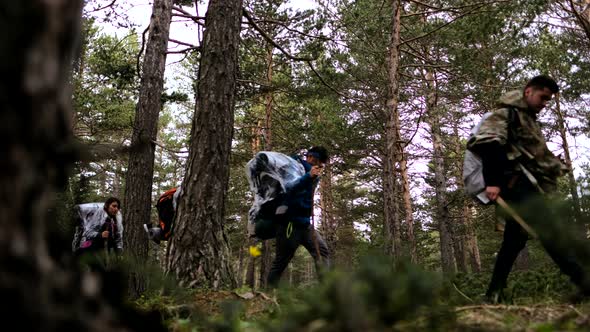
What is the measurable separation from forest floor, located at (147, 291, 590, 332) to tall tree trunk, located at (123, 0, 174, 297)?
4.82 m

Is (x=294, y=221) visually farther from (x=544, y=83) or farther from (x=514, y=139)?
(x=544, y=83)

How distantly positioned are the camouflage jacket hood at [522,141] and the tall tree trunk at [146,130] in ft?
19.1

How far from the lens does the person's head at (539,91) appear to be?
3623mm

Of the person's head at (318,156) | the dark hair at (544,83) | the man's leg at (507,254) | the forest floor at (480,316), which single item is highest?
the dark hair at (544,83)

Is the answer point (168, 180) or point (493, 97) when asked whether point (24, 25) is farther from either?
point (168, 180)

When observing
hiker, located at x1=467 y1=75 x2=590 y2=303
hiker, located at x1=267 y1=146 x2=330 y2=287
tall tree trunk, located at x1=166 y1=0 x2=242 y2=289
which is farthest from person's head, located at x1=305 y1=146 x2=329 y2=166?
hiker, located at x1=467 y1=75 x2=590 y2=303

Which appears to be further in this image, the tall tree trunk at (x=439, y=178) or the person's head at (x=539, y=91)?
the tall tree trunk at (x=439, y=178)

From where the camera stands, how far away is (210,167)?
4.39 m

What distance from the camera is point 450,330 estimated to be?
138 centimetres

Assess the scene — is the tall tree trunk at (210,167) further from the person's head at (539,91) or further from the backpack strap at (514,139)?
the person's head at (539,91)

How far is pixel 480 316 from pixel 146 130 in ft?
25.3

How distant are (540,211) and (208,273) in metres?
3.32

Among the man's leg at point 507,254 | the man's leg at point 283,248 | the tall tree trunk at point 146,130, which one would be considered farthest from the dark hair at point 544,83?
the tall tree trunk at point 146,130

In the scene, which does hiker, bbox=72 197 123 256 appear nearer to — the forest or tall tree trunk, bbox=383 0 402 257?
the forest
